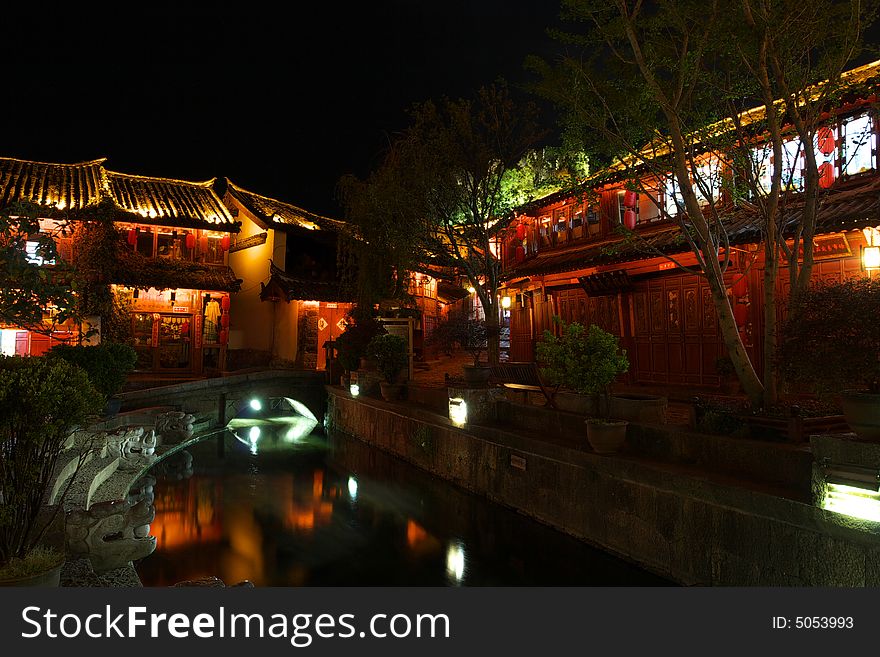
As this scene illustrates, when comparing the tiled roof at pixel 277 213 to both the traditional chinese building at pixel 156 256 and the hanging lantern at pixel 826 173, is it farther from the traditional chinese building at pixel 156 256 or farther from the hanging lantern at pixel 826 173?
the hanging lantern at pixel 826 173

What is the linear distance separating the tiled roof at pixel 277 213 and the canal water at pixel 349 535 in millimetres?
13041

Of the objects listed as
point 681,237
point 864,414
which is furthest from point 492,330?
point 864,414

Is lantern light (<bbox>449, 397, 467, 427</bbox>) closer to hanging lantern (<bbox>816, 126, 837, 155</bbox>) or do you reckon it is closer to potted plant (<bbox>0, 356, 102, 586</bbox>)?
potted plant (<bbox>0, 356, 102, 586</bbox>)

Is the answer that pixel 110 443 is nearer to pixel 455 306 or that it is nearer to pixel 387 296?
pixel 387 296

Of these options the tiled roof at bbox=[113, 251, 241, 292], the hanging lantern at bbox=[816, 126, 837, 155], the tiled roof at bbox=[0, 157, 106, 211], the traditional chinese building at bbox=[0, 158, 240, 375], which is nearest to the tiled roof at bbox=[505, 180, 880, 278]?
the hanging lantern at bbox=[816, 126, 837, 155]

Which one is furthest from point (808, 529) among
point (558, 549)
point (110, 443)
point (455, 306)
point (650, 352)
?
point (455, 306)

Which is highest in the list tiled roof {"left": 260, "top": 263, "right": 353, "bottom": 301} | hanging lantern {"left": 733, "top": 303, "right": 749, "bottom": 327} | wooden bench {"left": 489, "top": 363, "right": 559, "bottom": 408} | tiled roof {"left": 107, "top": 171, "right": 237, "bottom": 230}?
tiled roof {"left": 107, "top": 171, "right": 237, "bottom": 230}

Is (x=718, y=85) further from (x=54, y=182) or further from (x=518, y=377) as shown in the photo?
(x=54, y=182)

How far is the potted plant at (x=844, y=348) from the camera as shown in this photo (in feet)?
16.4

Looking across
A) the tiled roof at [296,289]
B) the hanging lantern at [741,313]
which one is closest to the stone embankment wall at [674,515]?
the hanging lantern at [741,313]

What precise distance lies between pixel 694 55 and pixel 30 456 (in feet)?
29.3

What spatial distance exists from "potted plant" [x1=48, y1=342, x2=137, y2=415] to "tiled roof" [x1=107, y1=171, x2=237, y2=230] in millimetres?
13572

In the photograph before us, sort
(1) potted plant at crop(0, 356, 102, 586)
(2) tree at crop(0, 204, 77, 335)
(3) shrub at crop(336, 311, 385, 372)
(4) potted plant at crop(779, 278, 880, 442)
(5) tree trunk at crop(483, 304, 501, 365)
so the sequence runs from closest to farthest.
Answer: (1) potted plant at crop(0, 356, 102, 586) < (4) potted plant at crop(779, 278, 880, 442) < (2) tree at crop(0, 204, 77, 335) < (5) tree trunk at crop(483, 304, 501, 365) < (3) shrub at crop(336, 311, 385, 372)

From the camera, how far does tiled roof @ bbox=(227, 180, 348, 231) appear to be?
24769 mm
